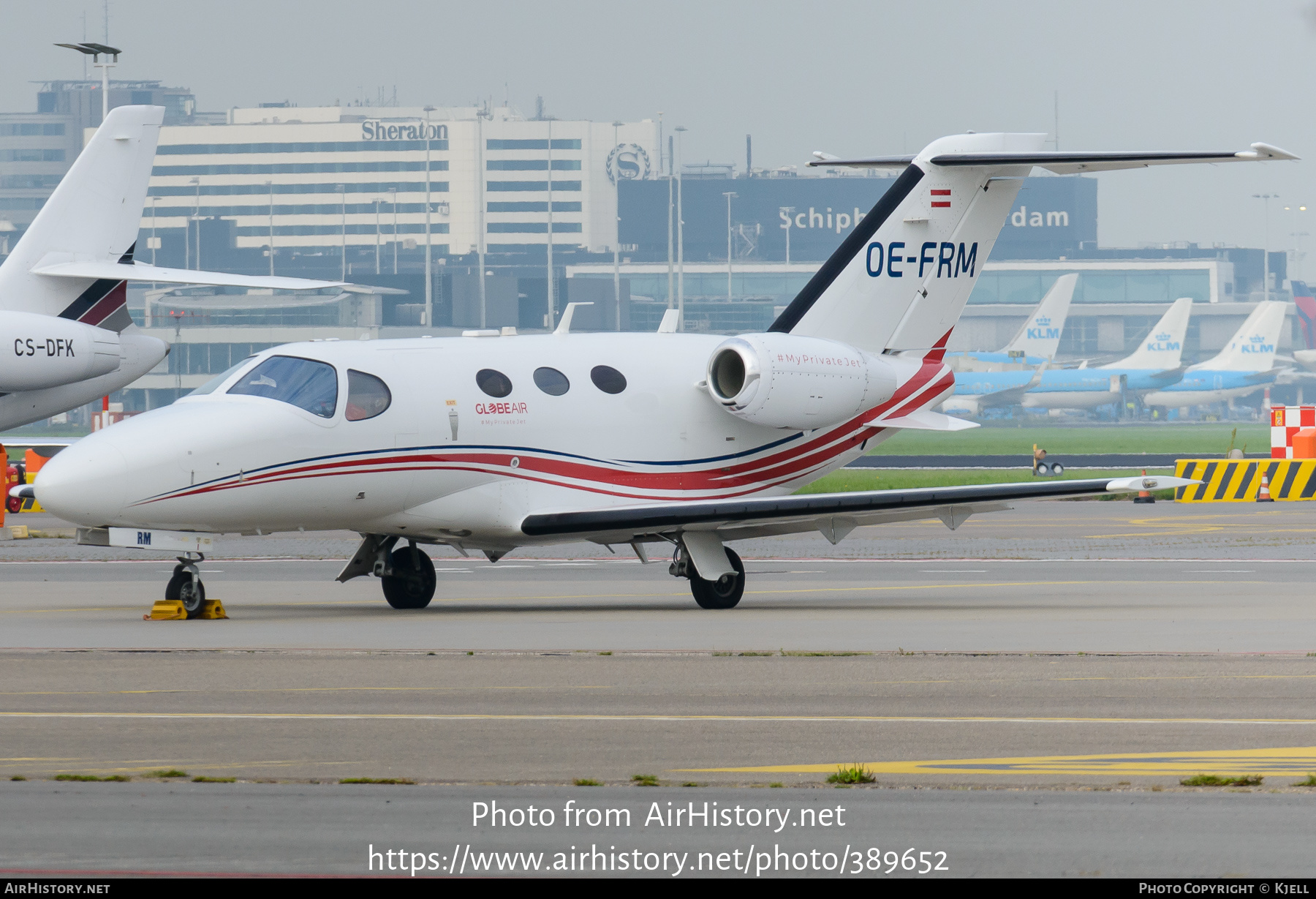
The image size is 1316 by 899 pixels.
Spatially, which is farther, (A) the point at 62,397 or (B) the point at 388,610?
(A) the point at 62,397

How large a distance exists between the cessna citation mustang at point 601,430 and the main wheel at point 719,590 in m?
0.04

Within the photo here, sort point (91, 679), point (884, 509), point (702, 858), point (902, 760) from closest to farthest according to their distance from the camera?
point (702, 858)
point (902, 760)
point (91, 679)
point (884, 509)

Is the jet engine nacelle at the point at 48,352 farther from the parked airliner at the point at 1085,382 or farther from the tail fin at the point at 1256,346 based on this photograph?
the tail fin at the point at 1256,346

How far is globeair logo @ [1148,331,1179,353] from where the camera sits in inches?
5438

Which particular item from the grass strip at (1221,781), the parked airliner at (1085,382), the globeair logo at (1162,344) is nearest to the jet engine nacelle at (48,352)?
the grass strip at (1221,781)

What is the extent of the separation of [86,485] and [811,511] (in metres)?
7.31

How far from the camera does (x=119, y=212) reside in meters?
30.4

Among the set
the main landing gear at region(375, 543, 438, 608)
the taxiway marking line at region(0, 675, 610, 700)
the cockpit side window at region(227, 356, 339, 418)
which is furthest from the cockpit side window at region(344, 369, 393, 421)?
the taxiway marking line at region(0, 675, 610, 700)

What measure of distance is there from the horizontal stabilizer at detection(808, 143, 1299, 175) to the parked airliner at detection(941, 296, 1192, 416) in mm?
103789

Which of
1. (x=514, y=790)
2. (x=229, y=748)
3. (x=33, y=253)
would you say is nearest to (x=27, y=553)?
(x=33, y=253)

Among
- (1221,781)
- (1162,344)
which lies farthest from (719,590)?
(1162,344)

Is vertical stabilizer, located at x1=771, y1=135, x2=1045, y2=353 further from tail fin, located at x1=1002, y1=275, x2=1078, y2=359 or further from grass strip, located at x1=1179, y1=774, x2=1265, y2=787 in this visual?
tail fin, located at x1=1002, y1=275, x2=1078, y2=359

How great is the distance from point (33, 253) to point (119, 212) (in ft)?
5.89

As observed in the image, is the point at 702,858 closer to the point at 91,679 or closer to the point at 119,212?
the point at 91,679
